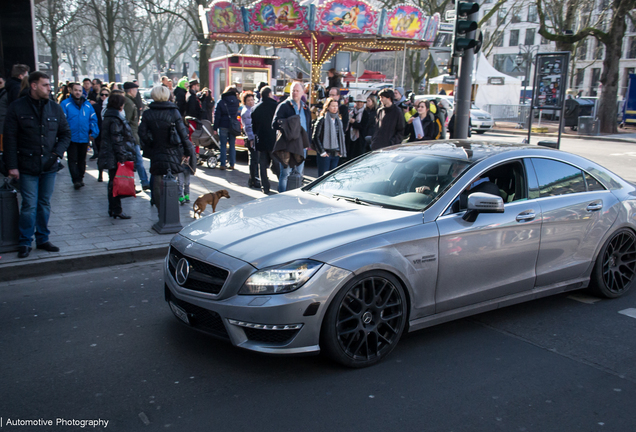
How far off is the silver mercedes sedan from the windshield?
0.01 meters

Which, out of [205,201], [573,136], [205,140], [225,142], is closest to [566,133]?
[573,136]

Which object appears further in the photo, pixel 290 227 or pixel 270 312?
pixel 290 227

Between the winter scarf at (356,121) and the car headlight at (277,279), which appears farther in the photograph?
the winter scarf at (356,121)

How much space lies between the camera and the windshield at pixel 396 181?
443 centimetres

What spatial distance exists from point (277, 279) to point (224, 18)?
13.1 m

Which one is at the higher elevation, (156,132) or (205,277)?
(156,132)

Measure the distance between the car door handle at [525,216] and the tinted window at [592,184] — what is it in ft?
3.14

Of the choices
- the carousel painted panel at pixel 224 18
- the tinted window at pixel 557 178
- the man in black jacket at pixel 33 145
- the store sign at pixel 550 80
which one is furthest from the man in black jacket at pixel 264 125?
the store sign at pixel 550 80

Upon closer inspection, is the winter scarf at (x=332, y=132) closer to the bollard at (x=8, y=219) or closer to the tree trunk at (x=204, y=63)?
the bollard at (x=8, y=219)

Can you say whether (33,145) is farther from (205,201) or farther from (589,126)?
(589,126)

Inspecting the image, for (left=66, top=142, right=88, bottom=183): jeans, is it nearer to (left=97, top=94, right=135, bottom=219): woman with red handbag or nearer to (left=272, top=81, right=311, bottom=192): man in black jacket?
(left=97, top=94, right=135, bottom=219): woman with red handbag

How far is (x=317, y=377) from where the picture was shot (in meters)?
3.70

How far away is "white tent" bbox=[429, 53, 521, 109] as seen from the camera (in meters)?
35.0

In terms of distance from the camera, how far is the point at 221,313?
3.59m
